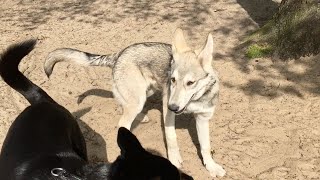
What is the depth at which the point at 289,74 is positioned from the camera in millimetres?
6387

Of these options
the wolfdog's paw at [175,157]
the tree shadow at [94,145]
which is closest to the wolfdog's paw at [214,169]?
the wolfdog's paw at [175,157]

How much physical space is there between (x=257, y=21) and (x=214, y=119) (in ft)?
10.4

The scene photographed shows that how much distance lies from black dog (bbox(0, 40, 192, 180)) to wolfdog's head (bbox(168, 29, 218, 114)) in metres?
1.04

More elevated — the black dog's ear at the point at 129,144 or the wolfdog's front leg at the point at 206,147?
the black dog's ear at the point at 129,144

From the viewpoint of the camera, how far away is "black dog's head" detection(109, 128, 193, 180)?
9.09 feet

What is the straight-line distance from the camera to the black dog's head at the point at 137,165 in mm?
2771

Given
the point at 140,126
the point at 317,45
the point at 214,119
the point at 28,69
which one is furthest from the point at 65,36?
the point at 317,45

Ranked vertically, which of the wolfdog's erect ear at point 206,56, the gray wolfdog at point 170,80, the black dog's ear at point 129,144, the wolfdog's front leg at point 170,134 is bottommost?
the wolfdog's front leg at point 170,134

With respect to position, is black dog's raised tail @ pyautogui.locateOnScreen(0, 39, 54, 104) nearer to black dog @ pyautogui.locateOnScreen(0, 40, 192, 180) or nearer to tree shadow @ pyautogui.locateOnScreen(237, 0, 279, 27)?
black dog @ pyautogui.locateOnScreen(0, 40, 192, 180)

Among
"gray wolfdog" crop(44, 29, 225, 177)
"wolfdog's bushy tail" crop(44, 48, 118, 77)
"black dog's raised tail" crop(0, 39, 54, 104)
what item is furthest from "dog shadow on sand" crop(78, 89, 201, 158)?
"black dog's raised tail" crop(0, 39, 54, 104)

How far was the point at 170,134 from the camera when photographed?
16.1 ft

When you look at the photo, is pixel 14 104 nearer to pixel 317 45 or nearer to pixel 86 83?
pixel 86 83

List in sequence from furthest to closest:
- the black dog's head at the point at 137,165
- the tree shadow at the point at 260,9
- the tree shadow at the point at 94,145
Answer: the tree shadow at the point at 260,9 < the tree shadow at the point at 94,145 < the black dog's head at the point at 137,165

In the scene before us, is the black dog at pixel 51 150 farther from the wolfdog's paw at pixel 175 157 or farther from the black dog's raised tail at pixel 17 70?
the wolfdog's paw at pixel 175 157
